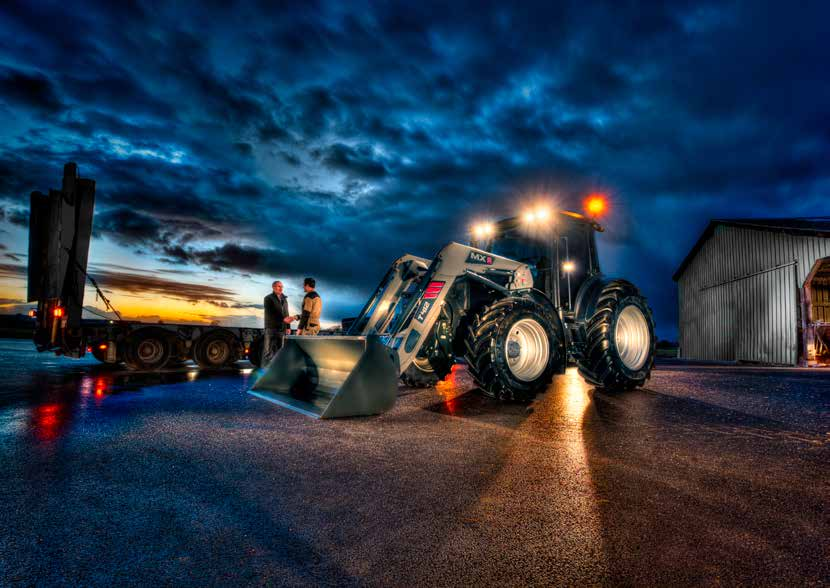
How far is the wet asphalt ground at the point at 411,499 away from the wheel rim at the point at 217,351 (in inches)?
249

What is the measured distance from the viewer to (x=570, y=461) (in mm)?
3469

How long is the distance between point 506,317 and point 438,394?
1912 millimetres

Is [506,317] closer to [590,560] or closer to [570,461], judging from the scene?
[570,461]

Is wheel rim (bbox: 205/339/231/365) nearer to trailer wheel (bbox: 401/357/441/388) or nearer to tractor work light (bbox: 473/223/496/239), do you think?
trailer wheel (bbox: 401/357/441/388)

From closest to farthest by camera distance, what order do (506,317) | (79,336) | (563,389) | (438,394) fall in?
(506,317), (438,394), (563,389), (79,336)

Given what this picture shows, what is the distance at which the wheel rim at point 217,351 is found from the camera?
37.8ft

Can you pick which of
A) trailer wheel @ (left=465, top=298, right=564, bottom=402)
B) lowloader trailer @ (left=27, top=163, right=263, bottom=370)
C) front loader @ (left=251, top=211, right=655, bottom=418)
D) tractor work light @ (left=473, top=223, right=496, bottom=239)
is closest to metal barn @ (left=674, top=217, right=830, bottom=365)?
front loader @ (left=251, top=211, right=655, bottom=418)

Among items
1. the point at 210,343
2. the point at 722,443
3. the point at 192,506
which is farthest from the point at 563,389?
the point at 210,343

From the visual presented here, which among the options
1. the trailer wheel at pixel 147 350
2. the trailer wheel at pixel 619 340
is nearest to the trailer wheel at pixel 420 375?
the trailer wheel at pixel 619 340

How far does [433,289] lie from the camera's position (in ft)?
19.0

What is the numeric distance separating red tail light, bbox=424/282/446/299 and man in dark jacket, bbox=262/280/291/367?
445 cm

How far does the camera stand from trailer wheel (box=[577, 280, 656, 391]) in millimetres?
6781

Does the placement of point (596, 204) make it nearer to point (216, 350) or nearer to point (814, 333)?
point (216, 350)

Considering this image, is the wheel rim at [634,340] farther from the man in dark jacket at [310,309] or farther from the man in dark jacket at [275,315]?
the man in dark jacket at [275,315]
